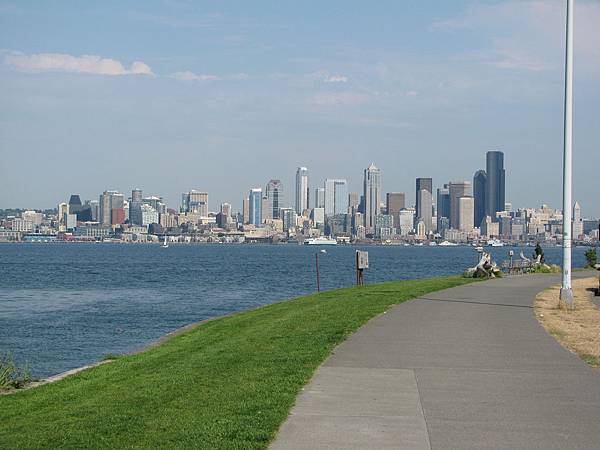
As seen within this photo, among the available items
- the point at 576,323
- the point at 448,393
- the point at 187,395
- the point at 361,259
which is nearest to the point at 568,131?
the point at 576,323

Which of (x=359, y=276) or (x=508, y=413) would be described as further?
(x=359, y=276)

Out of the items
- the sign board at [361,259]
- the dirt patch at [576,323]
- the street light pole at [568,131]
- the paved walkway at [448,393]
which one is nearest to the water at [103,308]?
the sign board at [361,259]

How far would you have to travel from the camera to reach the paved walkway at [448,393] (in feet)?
28.0

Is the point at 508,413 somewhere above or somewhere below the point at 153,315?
above

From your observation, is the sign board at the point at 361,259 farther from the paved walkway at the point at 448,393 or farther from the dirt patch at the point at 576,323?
the paved walkway at the point at 448,393

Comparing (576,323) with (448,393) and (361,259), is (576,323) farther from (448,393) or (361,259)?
(361,259)

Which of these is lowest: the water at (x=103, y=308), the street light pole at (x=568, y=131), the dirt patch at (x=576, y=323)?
the water at (x=103, y=308)

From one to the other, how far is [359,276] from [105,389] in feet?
73.4

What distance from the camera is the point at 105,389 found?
13477 millimetres

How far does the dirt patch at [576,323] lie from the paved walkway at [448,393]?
0.36 metres

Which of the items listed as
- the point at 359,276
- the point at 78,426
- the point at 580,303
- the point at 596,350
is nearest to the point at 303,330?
the point at 596,350

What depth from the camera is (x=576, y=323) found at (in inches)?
762

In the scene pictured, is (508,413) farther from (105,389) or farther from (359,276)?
(359,276)

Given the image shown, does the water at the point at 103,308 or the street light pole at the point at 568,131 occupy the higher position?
the street light pole at the point at 568,131
